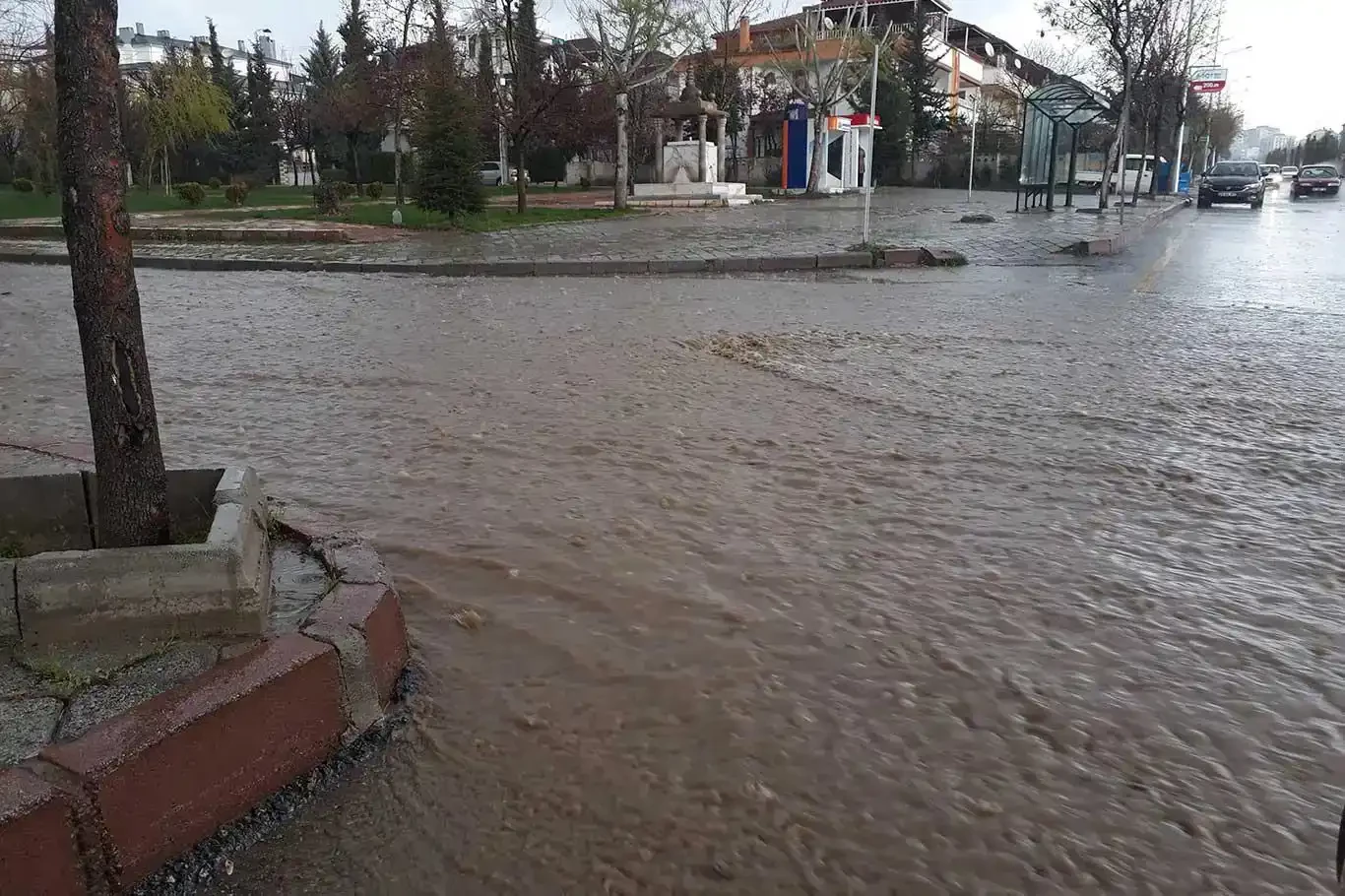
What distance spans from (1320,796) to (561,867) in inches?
71.1

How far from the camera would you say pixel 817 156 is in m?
44.1

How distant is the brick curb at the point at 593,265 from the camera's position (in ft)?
48.1

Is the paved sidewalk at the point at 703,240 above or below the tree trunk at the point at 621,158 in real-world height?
below

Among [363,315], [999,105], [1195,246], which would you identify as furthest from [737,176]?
[363,315]

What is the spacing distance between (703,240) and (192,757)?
17666 mm

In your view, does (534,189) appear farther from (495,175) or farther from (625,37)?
(625,37)

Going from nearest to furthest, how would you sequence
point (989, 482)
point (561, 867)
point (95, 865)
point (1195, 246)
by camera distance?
1. point (95, 865)
2. point (561, 867)
3. point (989, 482)
4. point (1195, 246)

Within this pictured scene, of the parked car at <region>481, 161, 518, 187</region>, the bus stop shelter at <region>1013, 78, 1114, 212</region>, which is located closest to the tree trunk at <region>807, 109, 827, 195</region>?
the bus stop shelter at <region>1013, 78, 1114, 212</region>

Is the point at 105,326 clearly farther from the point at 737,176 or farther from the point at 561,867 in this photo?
the point at 737,176

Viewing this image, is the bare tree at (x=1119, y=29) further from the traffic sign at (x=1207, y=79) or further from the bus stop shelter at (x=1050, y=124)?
the traffic sign at (x=1207, y=79)

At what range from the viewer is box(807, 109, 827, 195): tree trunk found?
1721 inches

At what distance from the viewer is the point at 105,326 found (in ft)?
8.99

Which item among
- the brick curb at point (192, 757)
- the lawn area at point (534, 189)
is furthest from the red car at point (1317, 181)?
the brick curb at point (192, 757)

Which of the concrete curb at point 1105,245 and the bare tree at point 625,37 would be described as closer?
the concrete curb at point 1105,245
